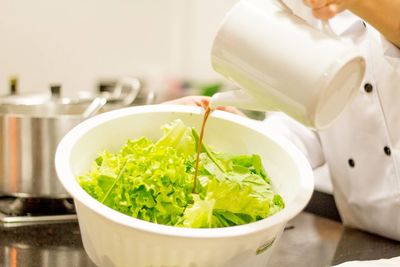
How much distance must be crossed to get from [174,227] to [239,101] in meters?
0.19

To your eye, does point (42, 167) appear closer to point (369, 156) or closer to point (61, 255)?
point (61, 255)

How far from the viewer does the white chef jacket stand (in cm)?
114

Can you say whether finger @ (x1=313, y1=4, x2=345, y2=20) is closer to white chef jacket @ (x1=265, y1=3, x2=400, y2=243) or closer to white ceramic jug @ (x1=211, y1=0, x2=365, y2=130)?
white ceramic jug @ (x1=211, y1=0, x2=365, y2=130)

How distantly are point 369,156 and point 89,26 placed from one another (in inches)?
66.0

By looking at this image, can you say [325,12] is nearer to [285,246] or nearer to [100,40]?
[285,246]

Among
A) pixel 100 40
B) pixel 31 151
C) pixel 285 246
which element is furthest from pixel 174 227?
pixel 100 40

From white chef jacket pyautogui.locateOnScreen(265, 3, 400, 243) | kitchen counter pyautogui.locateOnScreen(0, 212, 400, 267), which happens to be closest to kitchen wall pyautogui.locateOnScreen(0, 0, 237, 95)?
kitchen counter pyautogui.locateOnScreen(0, 212, 400, 267)

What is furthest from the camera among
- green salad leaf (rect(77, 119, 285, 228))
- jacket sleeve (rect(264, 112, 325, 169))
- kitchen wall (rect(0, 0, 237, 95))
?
kitchen wall (rect(0, 0, 237, 95))

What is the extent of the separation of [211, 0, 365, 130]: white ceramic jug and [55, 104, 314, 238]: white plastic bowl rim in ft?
0.36

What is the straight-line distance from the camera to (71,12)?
252 cm

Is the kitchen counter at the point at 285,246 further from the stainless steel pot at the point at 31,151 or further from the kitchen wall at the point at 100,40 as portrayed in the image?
the kitchen wall at the point at 100,40

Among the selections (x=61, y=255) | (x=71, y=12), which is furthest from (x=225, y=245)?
(x=71, y=12)

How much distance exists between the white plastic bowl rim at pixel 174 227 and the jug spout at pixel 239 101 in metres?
0.12

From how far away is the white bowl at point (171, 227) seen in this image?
71 cm
